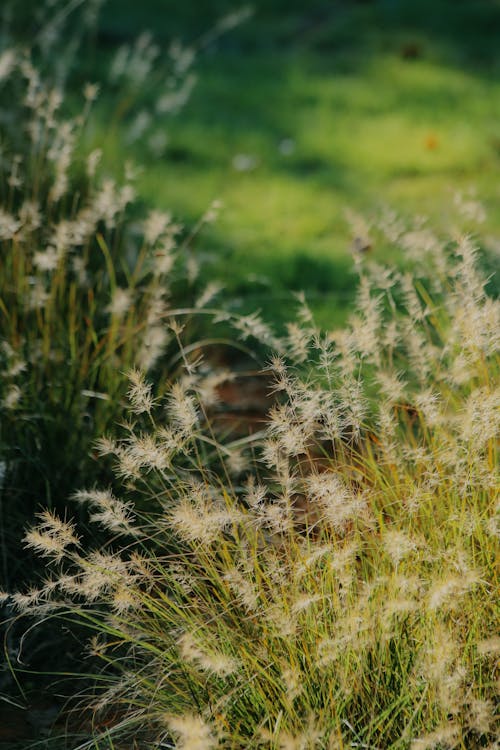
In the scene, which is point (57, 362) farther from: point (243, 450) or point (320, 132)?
point (320, 132)

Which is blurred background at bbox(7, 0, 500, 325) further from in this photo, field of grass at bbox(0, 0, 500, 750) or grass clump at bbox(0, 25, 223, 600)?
grass clump at bbox(0, 25, 223, 600)

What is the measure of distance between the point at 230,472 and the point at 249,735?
3.30 feet

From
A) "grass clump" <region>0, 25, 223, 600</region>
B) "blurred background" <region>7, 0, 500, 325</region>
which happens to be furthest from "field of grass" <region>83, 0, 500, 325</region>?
"grass clump" <region>0, 25, 223, 600</region>

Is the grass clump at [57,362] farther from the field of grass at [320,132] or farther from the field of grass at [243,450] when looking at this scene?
the field of grass at [320,132]

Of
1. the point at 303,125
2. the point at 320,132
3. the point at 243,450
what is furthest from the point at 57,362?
the point at 303,125

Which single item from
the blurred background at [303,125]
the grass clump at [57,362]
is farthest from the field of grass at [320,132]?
the grass clump at [57,362]

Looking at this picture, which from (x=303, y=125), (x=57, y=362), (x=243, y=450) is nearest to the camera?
(x=57, y=362)

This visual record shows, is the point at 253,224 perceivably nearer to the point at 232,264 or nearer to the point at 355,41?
the point at 232,264

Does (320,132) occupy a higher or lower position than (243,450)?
lower

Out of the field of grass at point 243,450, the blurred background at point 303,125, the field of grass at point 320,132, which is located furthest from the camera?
the field of grass at point 320,132

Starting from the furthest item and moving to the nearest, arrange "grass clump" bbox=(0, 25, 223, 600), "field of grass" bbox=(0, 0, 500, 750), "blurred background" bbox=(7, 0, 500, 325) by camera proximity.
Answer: "blurred background" bbox=(7, 0, 500, 325), "grass clump" bbox=(0, 25, 223, 600), "field of grass" bbox=(0, 0, 500, 750)

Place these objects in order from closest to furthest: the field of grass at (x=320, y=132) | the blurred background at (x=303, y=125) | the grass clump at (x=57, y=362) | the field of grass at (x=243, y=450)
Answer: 1. the field of grass at (x=243, y=450)
2. the grass clump at (x=57, y=362)
3. the blurred background at (x=303, y=125)
4. the field of grass at (x=320, y=132)

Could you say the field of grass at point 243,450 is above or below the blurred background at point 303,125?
above

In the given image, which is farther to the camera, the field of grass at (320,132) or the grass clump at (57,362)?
the field of grass at (320,132)
